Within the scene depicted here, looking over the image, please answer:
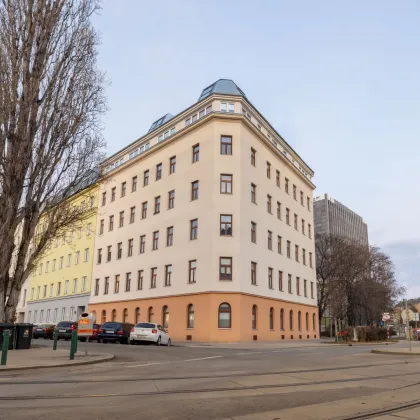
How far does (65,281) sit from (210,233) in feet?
97.0

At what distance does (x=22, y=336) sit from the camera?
1912cm

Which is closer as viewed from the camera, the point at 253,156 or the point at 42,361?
the point at 42,361

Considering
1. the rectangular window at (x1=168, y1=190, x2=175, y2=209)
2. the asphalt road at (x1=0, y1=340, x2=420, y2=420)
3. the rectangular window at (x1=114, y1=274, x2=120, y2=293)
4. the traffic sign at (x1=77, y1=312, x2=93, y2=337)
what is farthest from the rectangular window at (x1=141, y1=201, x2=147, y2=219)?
the asphalt road at (x1=0, y1=340, x2=420, y2=420)

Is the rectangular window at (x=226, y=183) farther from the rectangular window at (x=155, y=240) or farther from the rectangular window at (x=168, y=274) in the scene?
the rectangular window at (x=155, y=240)

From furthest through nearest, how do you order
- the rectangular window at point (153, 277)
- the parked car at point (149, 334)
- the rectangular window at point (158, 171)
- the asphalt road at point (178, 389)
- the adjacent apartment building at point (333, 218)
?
the adjacent apartment building at point (333, 218)
the rectangular window at point (158, 171)
the rectangular window at point (153, 277)
the parked car at point (149, 334)
the asphalt road at point (178, 389)

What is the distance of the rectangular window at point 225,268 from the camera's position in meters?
35.0

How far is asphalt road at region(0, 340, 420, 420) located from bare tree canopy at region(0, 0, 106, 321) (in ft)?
31.2

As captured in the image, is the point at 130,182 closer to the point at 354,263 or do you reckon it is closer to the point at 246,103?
the point at 246,103

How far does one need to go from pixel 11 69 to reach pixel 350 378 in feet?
62.9

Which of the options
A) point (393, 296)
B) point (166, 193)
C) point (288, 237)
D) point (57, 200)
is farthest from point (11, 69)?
point (393, 296)

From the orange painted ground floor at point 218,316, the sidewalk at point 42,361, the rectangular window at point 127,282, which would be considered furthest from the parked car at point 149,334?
the rectangular window at point 127,282

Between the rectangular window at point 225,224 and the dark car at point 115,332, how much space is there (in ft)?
35.1

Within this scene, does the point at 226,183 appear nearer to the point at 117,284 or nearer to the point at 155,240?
the point at 155,240

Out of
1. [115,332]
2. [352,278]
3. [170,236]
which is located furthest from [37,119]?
[352,278]
